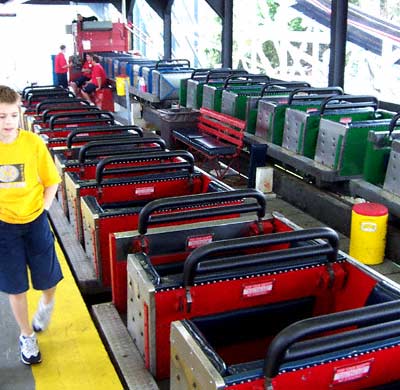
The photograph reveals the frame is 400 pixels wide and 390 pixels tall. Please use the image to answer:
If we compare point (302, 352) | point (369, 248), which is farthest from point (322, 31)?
point (302, 352)

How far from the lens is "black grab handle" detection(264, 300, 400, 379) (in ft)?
4.99

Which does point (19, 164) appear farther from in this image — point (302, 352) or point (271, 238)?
point (302, 352)

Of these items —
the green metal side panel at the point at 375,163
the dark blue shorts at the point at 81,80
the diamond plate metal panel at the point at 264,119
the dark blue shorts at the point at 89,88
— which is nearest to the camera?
the green metal side panel at the point at 375,163

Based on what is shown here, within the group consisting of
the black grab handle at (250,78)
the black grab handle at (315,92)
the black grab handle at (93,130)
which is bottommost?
the black grab handle at (93,130)

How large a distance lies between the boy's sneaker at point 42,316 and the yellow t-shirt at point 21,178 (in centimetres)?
49

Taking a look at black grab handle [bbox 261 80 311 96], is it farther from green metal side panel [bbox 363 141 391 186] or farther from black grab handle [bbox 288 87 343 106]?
green metal side panel [bbox 363 141 391 186]

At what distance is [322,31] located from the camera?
520 inches

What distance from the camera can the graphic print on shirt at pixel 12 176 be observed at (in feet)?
7.99

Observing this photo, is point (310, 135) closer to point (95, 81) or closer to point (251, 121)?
point (251, 121)

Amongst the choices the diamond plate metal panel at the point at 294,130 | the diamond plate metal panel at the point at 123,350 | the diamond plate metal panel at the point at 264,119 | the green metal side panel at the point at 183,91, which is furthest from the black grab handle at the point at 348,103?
the diamond plate metal panel at the point at 123,350

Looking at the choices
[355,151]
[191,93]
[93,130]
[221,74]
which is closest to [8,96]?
[93,130]

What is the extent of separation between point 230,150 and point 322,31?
25.2ft

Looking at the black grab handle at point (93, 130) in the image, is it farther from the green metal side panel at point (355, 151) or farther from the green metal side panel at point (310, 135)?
the green metal side panel at point (355, 151)

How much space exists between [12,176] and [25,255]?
380 mm
